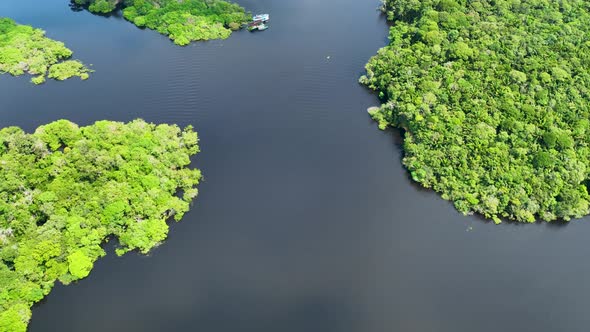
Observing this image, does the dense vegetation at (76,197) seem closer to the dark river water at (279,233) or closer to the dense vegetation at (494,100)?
the dark river water at (279,233)

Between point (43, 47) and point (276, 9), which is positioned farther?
point (276, 9)

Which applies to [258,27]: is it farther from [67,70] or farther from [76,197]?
[76,197]

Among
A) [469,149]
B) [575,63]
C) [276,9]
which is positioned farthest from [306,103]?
[575,63]

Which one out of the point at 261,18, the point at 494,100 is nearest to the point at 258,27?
the point at 261,18

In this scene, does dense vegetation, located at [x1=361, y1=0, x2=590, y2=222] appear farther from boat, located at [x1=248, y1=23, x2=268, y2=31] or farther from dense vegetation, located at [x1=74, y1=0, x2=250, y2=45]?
dense vegetation, located at [x1=74, y1=0, x2=250, y2=45]

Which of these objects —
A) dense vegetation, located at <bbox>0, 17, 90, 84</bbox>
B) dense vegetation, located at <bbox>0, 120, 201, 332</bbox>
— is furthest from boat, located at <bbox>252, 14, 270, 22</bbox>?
dense vegetation, located at <bbox>0, 120, 201, 332</bbox>

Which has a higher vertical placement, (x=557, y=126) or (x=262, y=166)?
(x=557, y=126)

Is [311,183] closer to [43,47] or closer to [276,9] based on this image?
[276,9]
